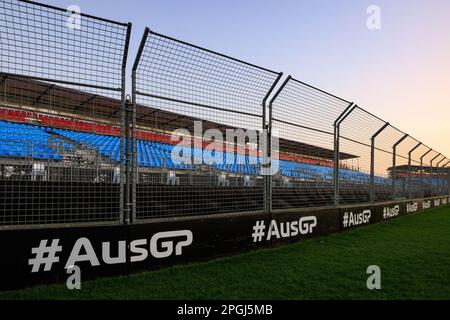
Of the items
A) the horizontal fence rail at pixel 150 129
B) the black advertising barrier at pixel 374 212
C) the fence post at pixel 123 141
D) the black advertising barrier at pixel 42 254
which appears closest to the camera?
the black advertising barrier at pixel 42 254

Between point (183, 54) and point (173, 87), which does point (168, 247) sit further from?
point (183, 54)

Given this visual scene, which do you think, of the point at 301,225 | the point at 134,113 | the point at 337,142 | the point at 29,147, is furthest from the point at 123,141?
the point at 337,142

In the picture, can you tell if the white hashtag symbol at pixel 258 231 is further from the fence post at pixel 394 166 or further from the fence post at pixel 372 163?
the fence post at pixel 394 166

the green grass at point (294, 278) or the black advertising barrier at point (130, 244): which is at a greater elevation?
the black advertising barrier at point (130, 244)

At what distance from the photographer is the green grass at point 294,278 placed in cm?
302

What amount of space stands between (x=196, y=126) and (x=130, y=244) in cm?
176

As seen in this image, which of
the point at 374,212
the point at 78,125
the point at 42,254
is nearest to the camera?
the point at 42,254

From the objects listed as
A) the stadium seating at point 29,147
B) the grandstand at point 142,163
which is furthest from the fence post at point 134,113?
the stadium seating at point 29,147

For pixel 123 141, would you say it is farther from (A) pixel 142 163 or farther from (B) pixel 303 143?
(B) pixel 303 143

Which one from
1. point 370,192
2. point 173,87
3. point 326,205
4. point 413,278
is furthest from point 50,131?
point 370,192

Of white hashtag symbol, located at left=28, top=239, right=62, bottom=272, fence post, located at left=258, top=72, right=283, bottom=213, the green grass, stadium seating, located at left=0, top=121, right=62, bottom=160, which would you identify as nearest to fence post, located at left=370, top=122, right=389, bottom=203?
the green grass

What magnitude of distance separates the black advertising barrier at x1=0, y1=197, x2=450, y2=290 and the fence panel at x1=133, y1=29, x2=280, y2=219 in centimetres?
34

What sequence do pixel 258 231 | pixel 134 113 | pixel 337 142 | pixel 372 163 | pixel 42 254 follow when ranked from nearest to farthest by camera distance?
pixel 42 254 → pixel 134 113 → pixel 258 231 → pixel 337 142 → pixel 372 163

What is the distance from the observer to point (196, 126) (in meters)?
4.63
